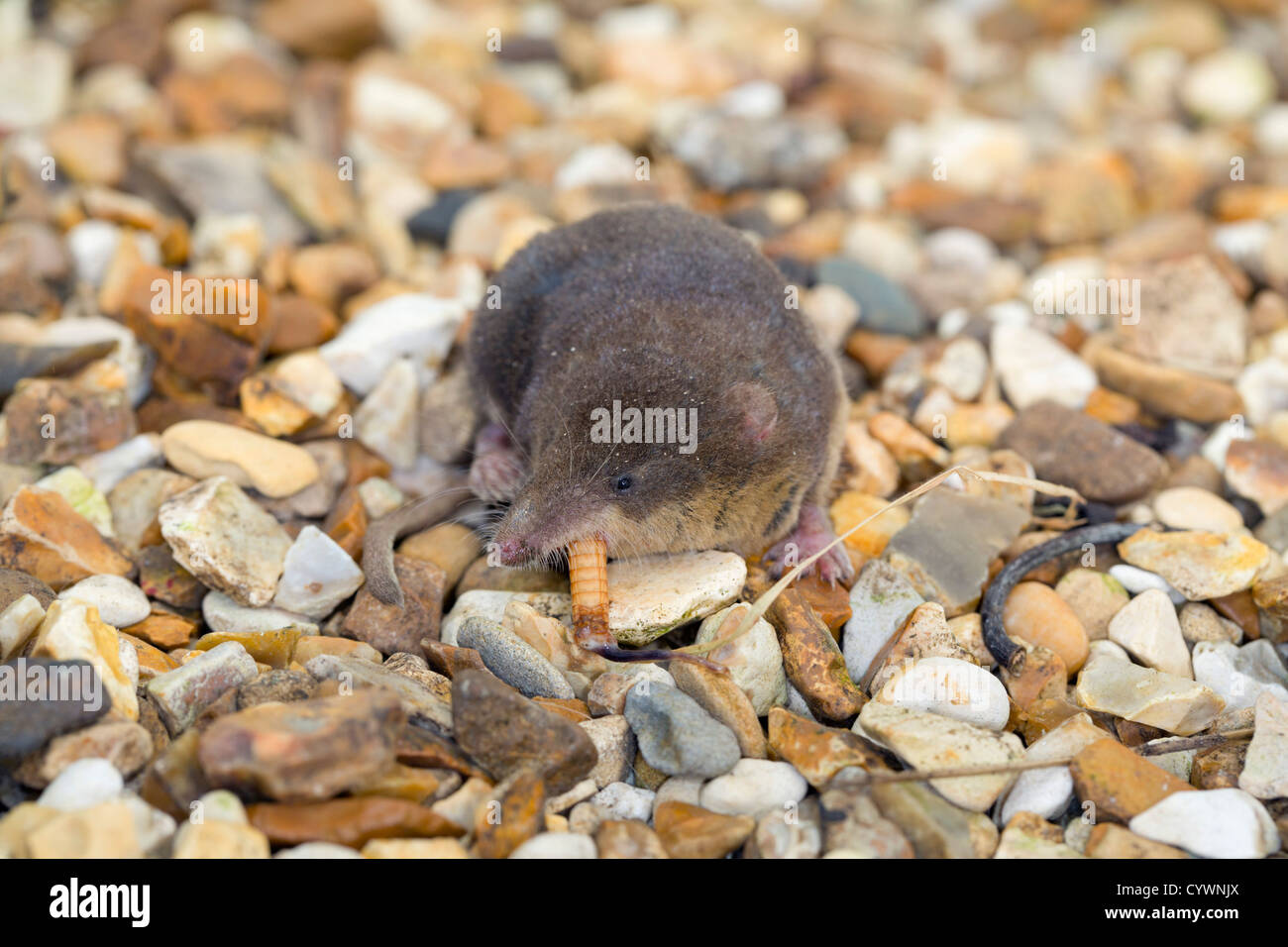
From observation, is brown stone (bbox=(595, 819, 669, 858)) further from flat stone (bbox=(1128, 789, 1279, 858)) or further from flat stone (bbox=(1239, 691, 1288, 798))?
flat stone (bbox=(1239, 691, 1288, 798))

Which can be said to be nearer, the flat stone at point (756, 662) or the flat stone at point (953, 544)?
the flat stone at point (756, 662)

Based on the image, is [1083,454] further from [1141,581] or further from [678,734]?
[678,734]

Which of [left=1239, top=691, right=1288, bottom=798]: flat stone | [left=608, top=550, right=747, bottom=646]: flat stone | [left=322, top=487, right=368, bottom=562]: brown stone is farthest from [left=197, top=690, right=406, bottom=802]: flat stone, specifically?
[left=1239, top=691, right=1288, bottom=798]: flat stone

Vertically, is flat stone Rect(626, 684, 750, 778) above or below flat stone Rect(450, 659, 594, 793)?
below

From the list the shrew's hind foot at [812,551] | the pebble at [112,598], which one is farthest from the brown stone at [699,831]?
the pebble at [112,598]

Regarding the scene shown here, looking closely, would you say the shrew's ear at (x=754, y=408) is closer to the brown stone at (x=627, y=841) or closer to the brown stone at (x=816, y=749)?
the brown stone at (x=816, y=749)

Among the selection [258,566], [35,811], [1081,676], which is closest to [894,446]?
[1081,676]
